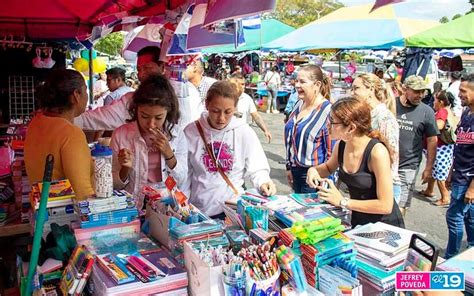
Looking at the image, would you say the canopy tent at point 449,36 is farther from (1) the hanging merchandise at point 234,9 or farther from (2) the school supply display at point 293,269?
(2) the school supply display at point 293,269

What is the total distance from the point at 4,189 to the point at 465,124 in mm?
3852

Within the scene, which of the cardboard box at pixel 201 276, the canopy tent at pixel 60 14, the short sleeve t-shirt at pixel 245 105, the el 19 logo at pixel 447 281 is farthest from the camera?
the short sleeve t-shirt at pixel 245 105

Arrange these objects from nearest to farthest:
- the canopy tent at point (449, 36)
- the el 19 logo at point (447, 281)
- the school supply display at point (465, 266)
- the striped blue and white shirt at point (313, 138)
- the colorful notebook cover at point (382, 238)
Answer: the el 19 logo at point (447, 281)
the school supply display at point (465, 266)
the colorful notebook cover at point (382, 238)
the striped blue and white shirt at point (313, 138)
the canopy tent at point (449, 36)

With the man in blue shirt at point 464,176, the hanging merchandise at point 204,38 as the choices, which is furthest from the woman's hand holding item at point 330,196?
the man in blue shirt at point 464,176

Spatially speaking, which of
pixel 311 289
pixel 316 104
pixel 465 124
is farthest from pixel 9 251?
pixel 465 124

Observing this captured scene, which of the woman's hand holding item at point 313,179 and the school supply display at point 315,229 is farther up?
the school supply display at point 315,229

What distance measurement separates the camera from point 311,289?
4.61 feet

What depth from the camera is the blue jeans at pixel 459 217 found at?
3.97 metres

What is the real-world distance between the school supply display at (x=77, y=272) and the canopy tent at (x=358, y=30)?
7.81 meters

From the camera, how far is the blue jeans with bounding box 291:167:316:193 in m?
3.96

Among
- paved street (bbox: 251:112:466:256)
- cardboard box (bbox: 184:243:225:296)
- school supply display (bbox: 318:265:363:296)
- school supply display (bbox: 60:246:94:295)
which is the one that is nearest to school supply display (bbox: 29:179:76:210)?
school supply display (bbox: 60:246:94:295)

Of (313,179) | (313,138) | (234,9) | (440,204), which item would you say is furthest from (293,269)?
(440,204)

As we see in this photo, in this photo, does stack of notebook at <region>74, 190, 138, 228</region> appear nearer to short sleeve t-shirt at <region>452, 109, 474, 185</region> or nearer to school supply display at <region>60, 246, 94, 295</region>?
school supply display at <region>60, 246, 94, 295</region>

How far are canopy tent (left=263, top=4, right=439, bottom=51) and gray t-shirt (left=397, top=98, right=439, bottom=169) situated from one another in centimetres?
419
